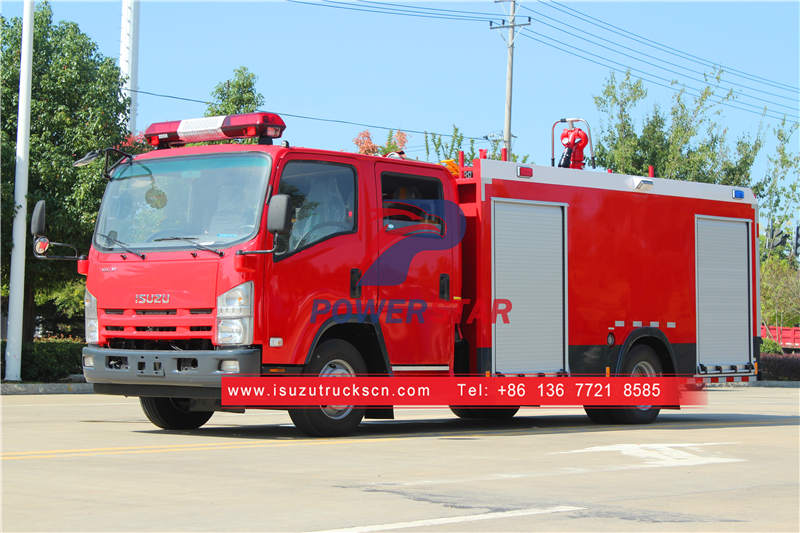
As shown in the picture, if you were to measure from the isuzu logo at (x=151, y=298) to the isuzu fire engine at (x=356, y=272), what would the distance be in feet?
0.06

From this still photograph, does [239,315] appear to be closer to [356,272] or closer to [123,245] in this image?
[356,272]

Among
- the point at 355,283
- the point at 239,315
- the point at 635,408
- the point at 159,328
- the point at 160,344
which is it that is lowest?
the point at 635,408

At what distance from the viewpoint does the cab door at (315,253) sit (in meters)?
11.8

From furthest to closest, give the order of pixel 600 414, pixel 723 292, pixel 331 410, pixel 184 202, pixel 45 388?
pixel 45 388 → pixel 723 292 → pixel 600 414 → pixel 331 410 → pixel 184 202

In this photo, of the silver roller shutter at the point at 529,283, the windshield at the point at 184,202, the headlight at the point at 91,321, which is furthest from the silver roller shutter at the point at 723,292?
the headlight at the point at 91,321

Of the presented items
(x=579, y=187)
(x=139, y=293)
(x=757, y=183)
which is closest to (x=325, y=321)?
(x=139, y=293)

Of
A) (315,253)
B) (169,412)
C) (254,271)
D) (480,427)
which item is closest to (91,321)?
(169,412)

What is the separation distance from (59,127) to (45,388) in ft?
20.4

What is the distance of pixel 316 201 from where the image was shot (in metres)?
12.2

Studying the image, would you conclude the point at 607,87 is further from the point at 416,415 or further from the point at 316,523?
the point at 316,523

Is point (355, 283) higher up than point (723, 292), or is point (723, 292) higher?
point (723, 292)

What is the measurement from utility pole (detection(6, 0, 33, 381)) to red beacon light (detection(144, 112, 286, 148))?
1281 cm

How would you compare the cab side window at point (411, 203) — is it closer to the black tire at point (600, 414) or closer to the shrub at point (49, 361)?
the black tire at point (600, 414)

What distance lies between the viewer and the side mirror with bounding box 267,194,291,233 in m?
11.2
